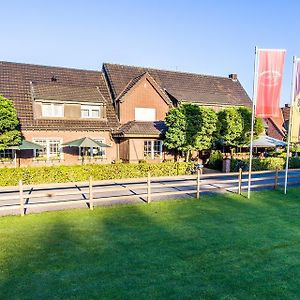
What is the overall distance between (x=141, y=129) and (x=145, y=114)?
2.95 metres

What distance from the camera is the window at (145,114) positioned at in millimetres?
24703

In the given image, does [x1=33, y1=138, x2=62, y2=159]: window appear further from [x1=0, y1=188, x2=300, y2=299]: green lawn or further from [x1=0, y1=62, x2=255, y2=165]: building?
[x1=0, y1=188, x2=300, y2=299]: green lawn

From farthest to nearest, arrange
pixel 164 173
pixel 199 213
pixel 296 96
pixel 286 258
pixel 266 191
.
→ pixel 164 173
pixel 266 191
pixel 296 96
pixel 199 213
pixel 286 258

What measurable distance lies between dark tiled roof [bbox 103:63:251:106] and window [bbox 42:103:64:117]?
502 cm

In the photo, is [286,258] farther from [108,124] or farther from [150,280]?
[108,124]

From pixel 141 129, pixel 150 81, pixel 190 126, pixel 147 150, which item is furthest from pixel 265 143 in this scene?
pixel 150 81

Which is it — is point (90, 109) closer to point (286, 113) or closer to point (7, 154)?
point (7, 154)

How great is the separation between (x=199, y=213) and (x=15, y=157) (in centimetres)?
1497

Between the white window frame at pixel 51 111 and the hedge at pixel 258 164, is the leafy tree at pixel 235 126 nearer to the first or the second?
the hedge at pixel 258 164

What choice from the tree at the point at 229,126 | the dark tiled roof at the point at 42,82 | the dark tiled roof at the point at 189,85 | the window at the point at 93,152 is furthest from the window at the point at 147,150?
the tree at the point at 229,126

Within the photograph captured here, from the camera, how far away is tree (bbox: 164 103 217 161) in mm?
20078

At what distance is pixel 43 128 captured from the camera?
20.7 m

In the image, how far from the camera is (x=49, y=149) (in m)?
21.1

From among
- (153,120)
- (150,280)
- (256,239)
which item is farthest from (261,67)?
(153,120)
